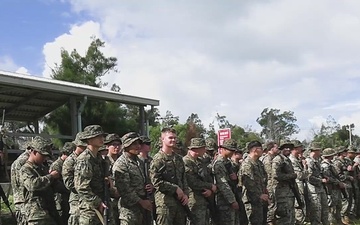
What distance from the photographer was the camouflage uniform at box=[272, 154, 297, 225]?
903cm

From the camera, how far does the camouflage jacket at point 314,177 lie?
10.2m

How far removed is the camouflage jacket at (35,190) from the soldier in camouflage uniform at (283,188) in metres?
4.24

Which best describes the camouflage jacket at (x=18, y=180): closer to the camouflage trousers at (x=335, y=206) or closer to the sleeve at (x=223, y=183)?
the sleeve at (x=223, y=183)

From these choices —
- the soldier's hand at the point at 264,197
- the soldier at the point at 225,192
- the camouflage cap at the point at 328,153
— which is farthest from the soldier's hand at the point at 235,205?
the camouflage cap at the point at 328,153

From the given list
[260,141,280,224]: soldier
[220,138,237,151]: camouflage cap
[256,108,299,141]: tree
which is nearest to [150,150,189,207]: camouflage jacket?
[220,138,237,151]: camouflage cap

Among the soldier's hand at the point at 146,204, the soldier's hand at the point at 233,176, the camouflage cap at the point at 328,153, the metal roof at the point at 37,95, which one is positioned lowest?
the soldier's hand at the point at 146,204

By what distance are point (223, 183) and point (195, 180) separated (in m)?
0.56

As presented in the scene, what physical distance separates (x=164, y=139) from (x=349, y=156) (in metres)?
7.89

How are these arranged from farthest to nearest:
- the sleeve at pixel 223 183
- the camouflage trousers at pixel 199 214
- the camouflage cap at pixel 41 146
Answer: the sleeve at pixel 223 183
the camouflage trousers at pixel 199 214
the camouflage cap at pixel 41 146

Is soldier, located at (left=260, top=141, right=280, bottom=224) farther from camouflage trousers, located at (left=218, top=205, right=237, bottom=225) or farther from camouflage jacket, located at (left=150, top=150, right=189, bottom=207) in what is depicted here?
camouflage jacket, located at (left=150, top=150, right=189, bottom=207)

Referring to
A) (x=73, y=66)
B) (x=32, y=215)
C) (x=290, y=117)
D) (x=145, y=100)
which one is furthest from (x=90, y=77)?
(x=290, y=117)

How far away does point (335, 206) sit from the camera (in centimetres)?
1172

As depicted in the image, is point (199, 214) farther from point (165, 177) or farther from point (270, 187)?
point (270, 187)

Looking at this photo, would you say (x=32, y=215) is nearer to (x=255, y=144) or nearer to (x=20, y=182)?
(x=20, y=182)
